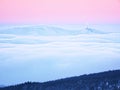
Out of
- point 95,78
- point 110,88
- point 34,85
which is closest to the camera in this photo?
point 110,88

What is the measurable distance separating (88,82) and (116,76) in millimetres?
1063

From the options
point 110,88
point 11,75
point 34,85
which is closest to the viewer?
point 110,88

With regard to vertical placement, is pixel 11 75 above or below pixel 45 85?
below

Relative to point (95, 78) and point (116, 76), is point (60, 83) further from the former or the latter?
point (116, 76)

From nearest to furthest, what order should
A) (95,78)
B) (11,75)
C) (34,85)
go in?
1. (95,78)
2. (34,85)
3. (11,75)

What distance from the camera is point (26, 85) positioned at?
35.9 feet

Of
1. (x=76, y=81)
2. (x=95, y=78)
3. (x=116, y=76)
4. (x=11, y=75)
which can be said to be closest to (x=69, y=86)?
(x=76, y=81)

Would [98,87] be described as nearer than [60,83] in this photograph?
Yes

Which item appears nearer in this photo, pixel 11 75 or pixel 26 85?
Answer: pixel 26 85

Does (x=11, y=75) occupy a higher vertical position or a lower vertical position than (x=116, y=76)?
lower

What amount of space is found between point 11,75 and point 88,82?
32.0 ft

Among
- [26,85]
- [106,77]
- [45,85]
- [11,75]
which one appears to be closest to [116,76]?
[106,77]

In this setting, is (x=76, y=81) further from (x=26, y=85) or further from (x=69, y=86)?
(x=26, y=85)

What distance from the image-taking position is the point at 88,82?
980 cm
